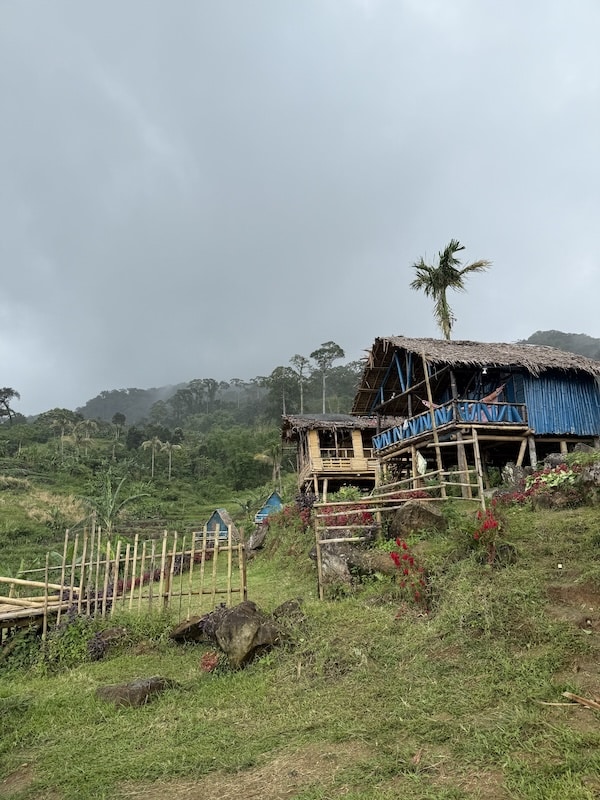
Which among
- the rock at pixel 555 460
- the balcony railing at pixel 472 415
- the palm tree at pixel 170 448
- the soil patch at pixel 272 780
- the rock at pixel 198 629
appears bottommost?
the soil patch at pixel 272 780

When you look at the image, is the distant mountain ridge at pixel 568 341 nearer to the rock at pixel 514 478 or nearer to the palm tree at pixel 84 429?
the palm tree at pixel 84 429

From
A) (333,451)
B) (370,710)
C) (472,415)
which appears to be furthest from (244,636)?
(333,451)

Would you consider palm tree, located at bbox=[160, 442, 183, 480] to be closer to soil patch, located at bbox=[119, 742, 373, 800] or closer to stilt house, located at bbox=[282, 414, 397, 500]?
stilt house, located at bbox=[282, 414, 397, 500]

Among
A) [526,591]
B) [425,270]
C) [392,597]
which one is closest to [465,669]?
[526,591]

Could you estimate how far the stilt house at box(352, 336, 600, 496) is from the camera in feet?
46.7

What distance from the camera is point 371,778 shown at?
11.6 ft

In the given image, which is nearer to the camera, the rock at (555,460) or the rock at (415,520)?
the rock at (415,520)

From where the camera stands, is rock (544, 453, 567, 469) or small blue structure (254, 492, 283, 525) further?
small blue structure (254, 492, 283, 525)

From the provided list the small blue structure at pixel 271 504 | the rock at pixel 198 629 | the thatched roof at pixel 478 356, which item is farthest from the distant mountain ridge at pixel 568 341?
the rock at pixel 198 629

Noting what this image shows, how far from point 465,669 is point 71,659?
5.76m

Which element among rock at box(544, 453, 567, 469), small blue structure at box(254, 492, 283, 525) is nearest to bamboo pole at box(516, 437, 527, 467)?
rock at box(544, 453, 567, 469)

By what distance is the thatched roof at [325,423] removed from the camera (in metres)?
24.0

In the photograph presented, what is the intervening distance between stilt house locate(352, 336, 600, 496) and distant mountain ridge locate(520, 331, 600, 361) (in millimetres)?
70001

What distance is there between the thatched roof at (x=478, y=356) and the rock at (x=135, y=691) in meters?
10.3
